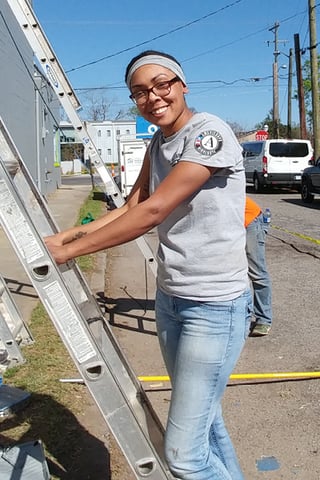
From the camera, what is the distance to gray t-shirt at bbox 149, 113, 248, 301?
6.58ft

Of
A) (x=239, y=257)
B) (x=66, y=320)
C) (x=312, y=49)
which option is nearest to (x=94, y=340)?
(x=66, y=320)

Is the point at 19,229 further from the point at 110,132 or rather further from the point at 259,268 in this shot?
the point at 110,132

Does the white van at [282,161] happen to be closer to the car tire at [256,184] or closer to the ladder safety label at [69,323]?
the car tire at [256,184]

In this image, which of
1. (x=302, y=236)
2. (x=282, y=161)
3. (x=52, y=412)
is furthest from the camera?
(x=282, y=161)

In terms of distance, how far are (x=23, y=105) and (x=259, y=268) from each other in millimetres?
13728

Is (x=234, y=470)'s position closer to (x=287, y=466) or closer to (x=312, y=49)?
(x=287, y=466)

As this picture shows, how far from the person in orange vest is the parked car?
13490 millimetres

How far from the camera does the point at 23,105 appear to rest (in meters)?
17.2

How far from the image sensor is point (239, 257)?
7.01ft

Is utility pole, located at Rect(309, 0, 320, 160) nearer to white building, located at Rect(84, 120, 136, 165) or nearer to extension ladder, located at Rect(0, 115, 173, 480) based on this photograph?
extension ladder, located at Rect(0, 115, 173, 480)

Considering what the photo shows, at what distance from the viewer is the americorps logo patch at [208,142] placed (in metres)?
1.95

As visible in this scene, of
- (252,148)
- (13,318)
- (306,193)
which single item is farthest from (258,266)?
(252,148)

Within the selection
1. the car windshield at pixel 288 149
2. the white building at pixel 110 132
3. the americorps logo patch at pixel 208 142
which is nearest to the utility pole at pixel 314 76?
the car windshield at pixel 288 149

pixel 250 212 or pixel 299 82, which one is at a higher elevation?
pixel 299 82
